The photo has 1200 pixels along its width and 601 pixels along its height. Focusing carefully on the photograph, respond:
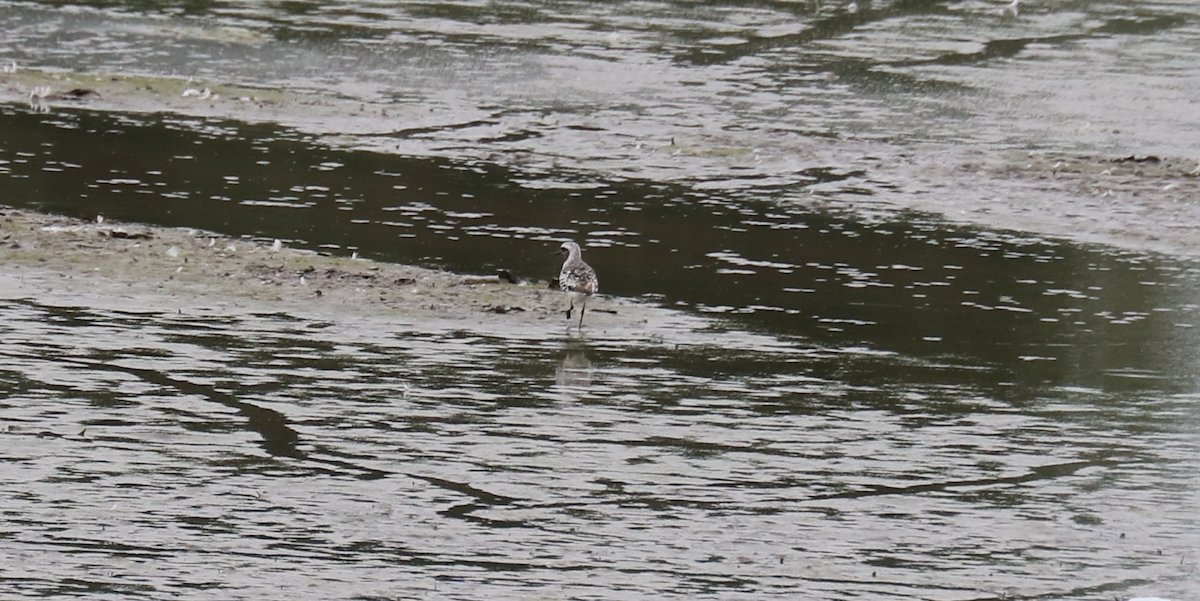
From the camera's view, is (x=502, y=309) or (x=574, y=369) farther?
(x=502, y=309)

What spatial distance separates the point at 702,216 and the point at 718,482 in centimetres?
630

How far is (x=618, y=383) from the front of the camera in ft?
31.0

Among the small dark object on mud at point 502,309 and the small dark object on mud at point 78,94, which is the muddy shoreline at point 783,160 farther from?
the small dark object on mud at point 502,309

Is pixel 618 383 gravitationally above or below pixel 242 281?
below

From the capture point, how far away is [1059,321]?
11336mm

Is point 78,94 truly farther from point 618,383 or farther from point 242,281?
point 618,383

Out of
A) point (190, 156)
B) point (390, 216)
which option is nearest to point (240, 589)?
point (390, 216)

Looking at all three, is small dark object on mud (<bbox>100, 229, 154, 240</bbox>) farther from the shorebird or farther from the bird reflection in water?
the bird reflection in water

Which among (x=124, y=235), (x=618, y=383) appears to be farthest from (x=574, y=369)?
(x=124, y=235)

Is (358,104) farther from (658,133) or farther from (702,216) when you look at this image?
(702,216)

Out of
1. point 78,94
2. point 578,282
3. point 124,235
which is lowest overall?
point 578,282

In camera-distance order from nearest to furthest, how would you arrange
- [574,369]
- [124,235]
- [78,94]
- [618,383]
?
[618,383] → [574,369] → [124,235] → [78,94]

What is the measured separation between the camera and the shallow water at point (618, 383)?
22.8ft

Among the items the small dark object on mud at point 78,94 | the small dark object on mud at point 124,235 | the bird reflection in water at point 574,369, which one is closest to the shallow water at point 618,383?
the bird reflection in water at point 574,369
